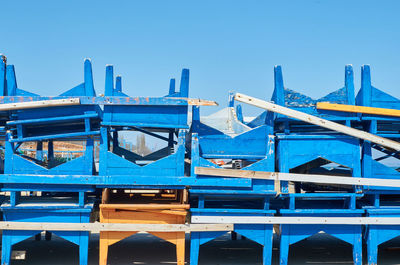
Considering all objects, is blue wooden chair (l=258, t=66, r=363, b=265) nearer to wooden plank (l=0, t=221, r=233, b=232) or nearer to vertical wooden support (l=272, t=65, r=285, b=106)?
vertical wooden support (l=272, t=65, r=285, b=106)

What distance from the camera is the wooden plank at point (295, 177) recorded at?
755 centimetres

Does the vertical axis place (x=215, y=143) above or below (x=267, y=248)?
above

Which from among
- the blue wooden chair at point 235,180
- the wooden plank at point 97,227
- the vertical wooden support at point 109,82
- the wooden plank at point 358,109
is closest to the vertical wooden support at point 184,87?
A: the blue wooden chair at point 235,180

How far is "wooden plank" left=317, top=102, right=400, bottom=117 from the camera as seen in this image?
784 cm

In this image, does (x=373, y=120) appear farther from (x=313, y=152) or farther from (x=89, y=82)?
(x=89, y=82)

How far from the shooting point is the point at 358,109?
7844 millimetres

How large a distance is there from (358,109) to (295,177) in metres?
1.69

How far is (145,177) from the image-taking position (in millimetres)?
7578

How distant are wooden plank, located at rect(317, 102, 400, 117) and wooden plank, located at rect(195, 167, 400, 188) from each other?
1.21 metres

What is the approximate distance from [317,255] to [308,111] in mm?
3459

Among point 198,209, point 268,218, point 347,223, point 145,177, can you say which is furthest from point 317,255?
point 145,177

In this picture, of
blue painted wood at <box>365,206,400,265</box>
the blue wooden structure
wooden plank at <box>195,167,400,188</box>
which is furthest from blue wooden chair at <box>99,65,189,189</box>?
blue painted wood at <box>365,206,400,265</box>

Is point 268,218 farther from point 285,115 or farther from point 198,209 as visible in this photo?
point 285,115

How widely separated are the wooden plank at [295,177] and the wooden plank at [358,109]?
1205 millimetres
